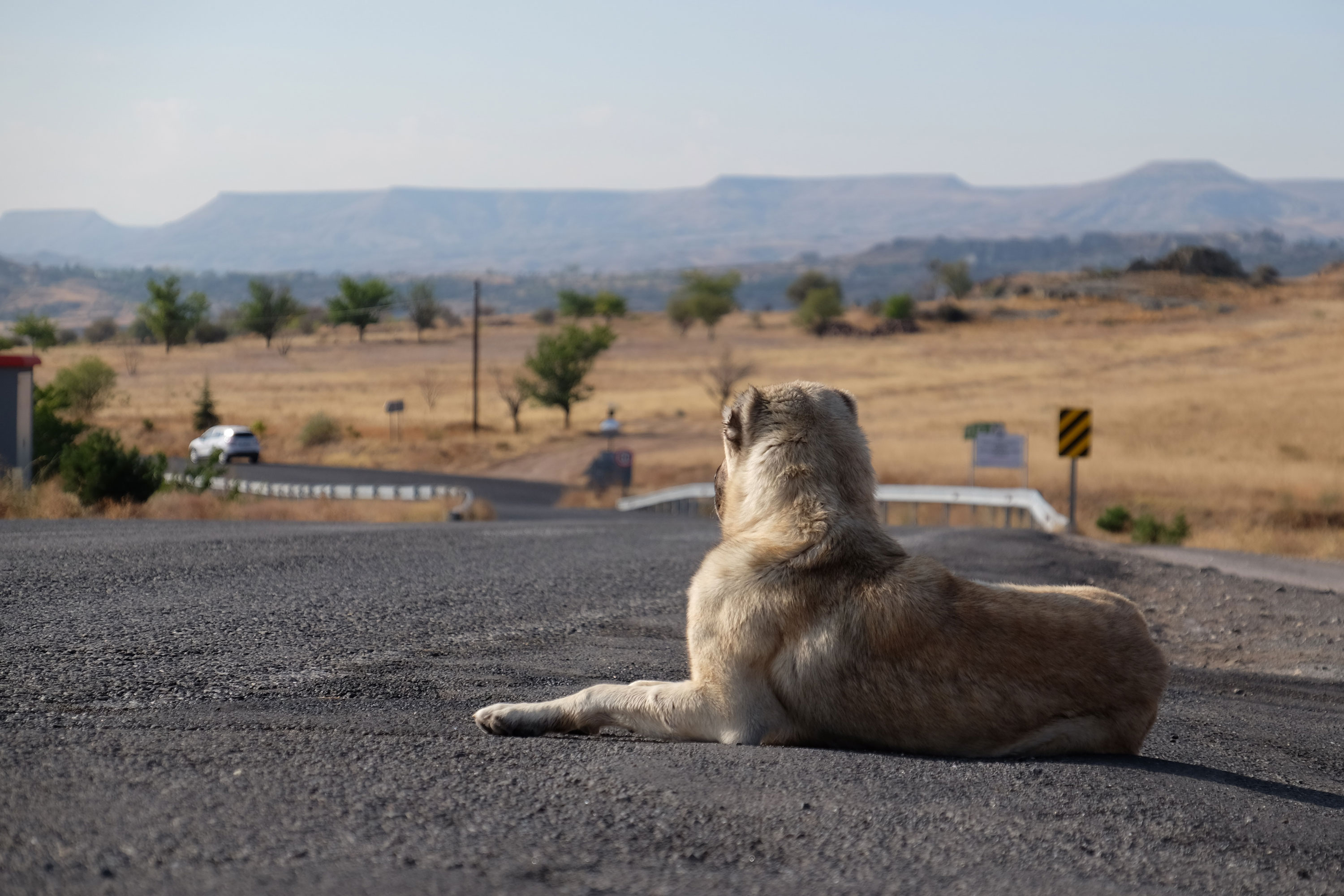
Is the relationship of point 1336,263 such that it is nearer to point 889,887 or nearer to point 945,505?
point 945,505

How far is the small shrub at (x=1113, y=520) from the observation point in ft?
82.2

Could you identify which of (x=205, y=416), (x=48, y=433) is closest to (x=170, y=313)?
(x=205, y=416)

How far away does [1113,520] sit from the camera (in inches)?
989

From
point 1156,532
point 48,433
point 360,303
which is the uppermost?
point 360,303

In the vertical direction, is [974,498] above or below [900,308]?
below

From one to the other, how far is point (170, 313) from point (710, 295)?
5690cm

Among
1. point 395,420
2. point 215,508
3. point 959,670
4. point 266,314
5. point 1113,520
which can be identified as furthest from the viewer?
point 266,314

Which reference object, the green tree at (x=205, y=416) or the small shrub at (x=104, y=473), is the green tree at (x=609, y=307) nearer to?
the green tree at (x=205, y=416)

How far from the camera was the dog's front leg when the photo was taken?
4.66 metres

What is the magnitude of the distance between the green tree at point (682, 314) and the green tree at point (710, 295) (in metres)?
0.39

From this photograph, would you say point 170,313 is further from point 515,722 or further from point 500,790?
point 500,790

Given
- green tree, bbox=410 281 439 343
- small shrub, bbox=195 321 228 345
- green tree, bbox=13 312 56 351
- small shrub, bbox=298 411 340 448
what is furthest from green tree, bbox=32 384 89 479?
green tree, bbox=410 281 439 343

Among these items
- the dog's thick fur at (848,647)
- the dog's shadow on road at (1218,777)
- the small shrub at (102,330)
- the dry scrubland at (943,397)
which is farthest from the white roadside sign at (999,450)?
the small shrub at (102,330)

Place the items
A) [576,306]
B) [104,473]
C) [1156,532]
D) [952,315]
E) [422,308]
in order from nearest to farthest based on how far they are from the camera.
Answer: [104,473]
[1156,532]
[422,308]
[952,315]
[576,306]
